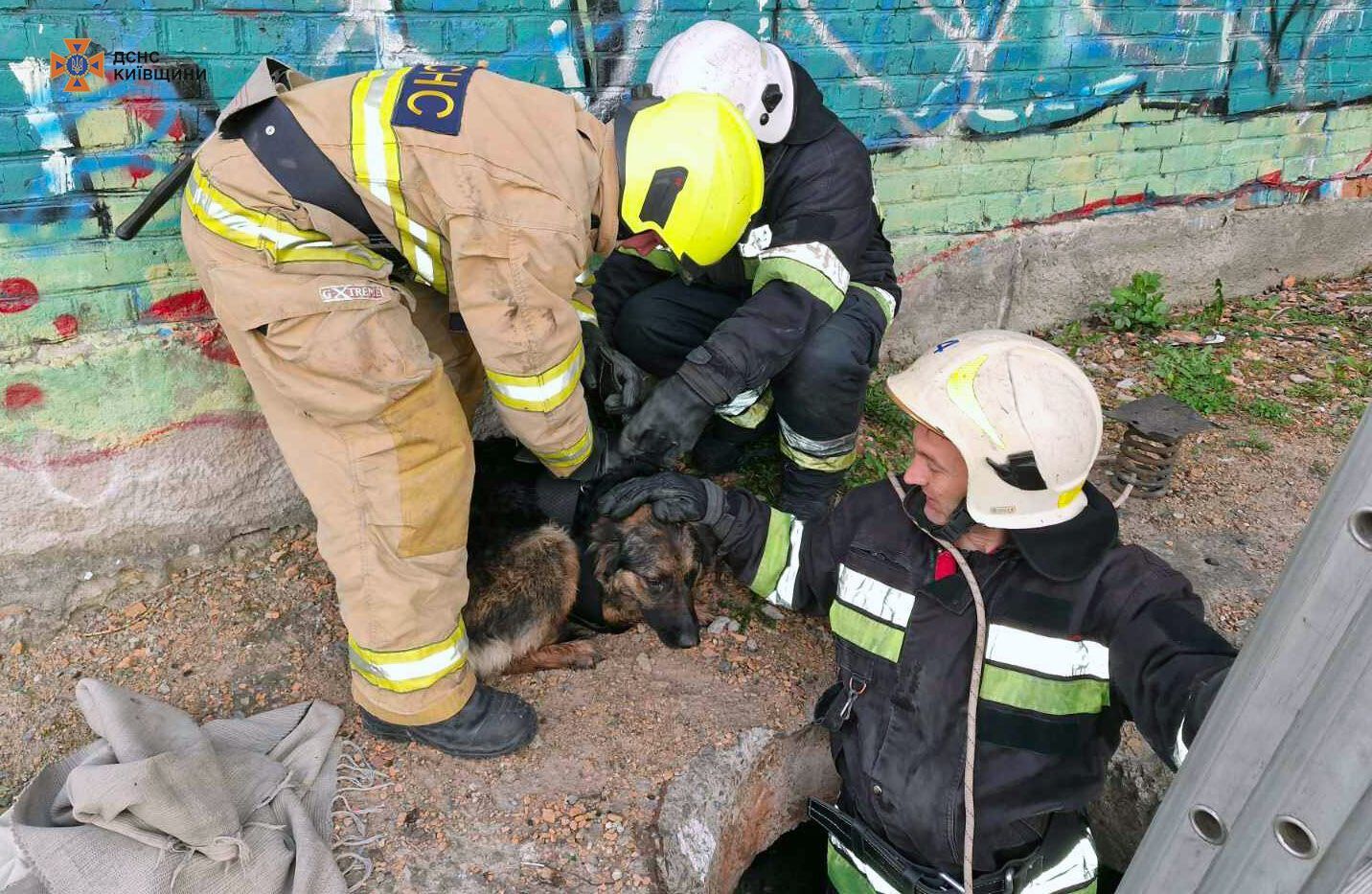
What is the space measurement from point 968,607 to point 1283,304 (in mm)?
4965

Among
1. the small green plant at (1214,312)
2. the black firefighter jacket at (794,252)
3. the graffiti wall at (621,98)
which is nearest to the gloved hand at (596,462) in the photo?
the black firefighter jacket at (794,252)

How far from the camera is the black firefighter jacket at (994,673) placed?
189 cm

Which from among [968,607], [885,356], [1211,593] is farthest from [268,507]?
[1211,593]

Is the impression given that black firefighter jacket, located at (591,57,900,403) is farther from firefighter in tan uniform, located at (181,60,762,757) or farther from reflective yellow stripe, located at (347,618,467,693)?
reflective yellow stripe, located at (347,618,467,693)

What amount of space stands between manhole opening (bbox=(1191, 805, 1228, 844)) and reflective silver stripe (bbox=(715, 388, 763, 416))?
Answer: 2.22 meters

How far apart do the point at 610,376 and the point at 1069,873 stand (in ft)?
6.64

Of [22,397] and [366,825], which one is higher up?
[22,397]

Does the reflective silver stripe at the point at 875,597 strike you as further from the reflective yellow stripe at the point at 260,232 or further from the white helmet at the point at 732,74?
the white helmet at the point at 732,74

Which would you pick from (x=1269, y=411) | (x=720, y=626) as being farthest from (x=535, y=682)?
(x=1269, y=411)

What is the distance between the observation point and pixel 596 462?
3.00 m

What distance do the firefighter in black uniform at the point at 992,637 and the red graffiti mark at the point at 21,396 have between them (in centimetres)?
234

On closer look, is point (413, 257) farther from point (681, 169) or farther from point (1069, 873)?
point (1069, 873)

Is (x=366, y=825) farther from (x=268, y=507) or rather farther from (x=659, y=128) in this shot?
(x=659, y=128)

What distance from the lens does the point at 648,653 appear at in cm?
313
